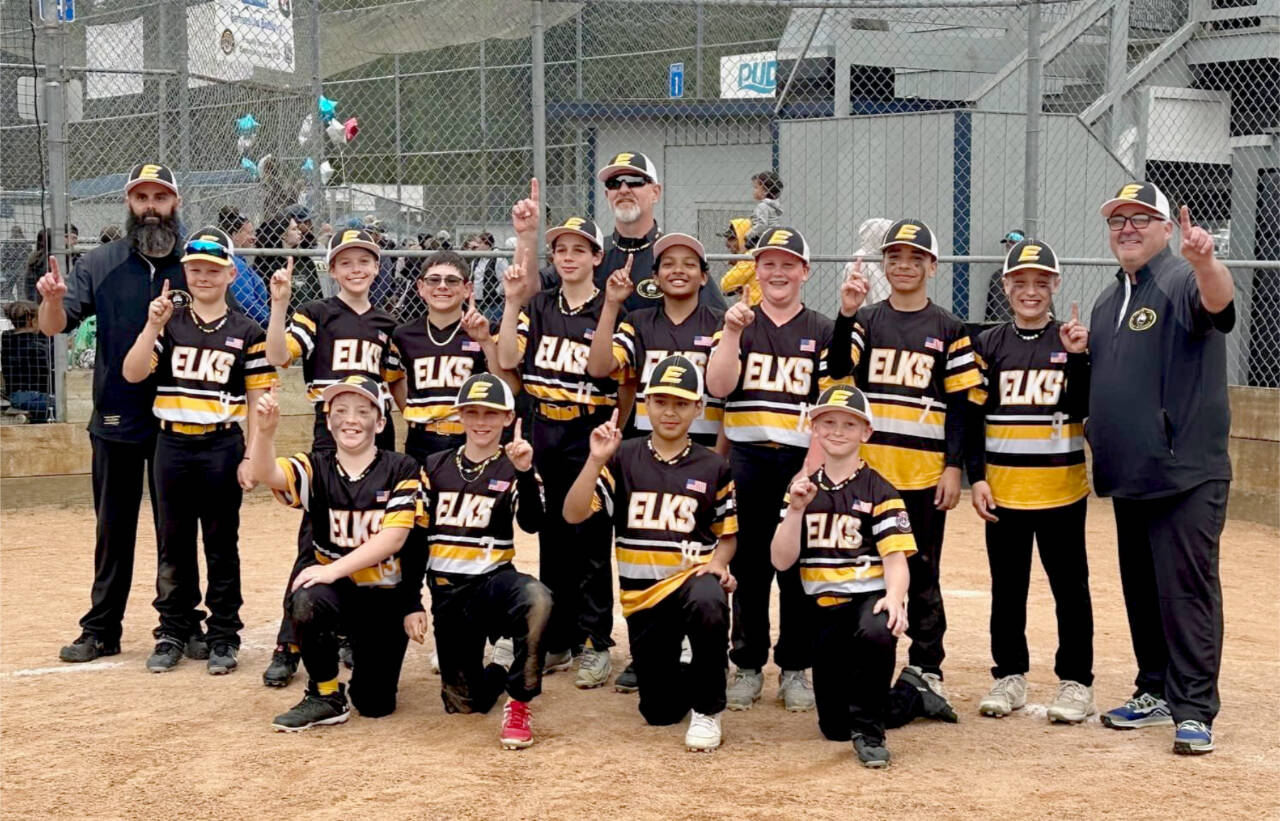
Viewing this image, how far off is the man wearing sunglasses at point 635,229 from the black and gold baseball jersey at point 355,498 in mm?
1235

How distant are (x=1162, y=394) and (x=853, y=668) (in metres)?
1.55

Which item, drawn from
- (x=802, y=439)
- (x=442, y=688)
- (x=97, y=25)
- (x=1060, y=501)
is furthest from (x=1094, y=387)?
(x=97, y=25)

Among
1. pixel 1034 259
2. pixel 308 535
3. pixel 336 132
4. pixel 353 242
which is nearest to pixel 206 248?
pixel 353 242

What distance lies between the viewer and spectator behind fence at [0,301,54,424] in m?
10.6

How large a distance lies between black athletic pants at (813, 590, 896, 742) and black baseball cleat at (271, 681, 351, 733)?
73.0 inches

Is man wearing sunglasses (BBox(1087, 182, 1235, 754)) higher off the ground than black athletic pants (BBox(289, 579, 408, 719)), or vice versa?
man wearing sunglasses (BBox(1087, 182, 1235, 754))

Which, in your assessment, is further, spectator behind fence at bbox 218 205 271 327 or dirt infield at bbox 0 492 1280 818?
spectator behind fence at bbox 218 205 271 327

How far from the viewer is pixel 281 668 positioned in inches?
245

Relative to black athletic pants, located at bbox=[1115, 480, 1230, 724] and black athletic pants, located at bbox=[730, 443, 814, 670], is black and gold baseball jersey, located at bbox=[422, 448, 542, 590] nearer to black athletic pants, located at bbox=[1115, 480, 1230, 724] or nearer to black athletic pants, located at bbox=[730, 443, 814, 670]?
black athletic pants, located at bbox=[730, 443, 814, 670]

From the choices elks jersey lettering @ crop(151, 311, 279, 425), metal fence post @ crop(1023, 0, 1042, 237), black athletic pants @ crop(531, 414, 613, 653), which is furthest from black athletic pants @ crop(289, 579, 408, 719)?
metal fence post @ crop(1023, 0, 1042, 237)

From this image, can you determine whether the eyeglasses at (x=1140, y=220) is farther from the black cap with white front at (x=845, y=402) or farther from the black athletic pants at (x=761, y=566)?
the black athletic pants at (x=761, y=566)

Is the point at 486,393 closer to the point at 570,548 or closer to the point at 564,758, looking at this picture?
the point at 570,548

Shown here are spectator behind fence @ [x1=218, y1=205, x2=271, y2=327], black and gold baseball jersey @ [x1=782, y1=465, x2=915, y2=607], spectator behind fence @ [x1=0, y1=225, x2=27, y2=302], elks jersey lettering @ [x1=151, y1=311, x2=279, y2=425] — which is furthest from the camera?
spectator behind fence @ [x1=0, y1=225, x2=27, y2=302]

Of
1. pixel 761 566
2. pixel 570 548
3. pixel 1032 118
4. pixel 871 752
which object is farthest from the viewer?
pixel 1032 118
